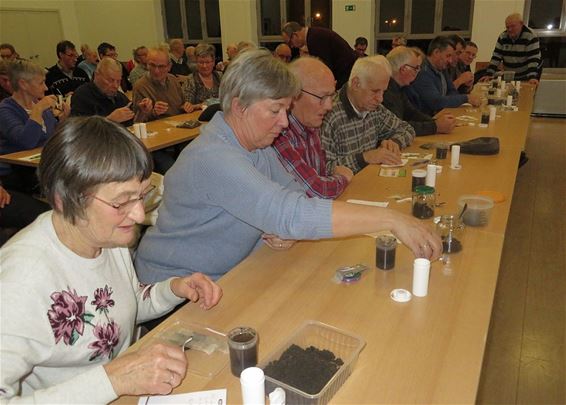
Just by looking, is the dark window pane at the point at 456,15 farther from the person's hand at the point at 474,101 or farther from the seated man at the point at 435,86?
the person's hand at the point at 474,101

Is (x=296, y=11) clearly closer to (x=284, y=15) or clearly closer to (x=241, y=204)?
(x=284, y=15)

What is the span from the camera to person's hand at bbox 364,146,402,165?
114 inches

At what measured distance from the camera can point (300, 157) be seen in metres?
2.30

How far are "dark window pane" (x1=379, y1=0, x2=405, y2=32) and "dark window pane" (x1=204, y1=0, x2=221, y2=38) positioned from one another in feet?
11.8

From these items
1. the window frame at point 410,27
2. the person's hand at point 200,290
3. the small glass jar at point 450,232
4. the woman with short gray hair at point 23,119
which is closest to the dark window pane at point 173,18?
the window frame at point 410,27

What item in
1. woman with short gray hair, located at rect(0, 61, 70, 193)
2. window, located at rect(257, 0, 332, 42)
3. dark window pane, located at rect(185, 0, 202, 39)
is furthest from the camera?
dark window pane, located at rect(185, 0, 202, 39)

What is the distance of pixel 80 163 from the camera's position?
1.11 meters

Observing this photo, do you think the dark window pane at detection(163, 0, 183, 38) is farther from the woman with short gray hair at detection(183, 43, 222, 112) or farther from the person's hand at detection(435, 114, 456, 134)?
the person's hand at detection(435, 114, 456, 134)

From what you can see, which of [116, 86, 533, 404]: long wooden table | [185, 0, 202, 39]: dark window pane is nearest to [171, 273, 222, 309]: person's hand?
[116, 86, 533, 404]: long wooden table

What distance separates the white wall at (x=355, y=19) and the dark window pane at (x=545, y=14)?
9.02 feet

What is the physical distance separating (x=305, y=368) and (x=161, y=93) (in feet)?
15.5

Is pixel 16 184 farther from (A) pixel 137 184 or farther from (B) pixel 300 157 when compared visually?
(A) pixel 137 184

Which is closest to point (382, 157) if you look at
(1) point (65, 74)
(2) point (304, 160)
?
(2) point (304, 160)

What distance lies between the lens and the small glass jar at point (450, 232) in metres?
1.76
